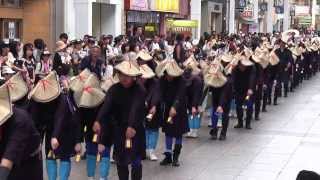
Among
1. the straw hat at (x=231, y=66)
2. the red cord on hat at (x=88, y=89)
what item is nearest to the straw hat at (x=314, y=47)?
the straw hat at (x=231, y=66)

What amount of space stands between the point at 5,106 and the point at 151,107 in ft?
16.6

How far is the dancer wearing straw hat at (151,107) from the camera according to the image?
33.0ft

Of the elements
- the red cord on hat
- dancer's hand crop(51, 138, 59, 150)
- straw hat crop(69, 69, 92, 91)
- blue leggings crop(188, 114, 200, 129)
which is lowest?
blue leggings crop(188, 114, 200, 129)

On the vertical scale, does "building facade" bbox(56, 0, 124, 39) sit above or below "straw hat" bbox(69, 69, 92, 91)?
above

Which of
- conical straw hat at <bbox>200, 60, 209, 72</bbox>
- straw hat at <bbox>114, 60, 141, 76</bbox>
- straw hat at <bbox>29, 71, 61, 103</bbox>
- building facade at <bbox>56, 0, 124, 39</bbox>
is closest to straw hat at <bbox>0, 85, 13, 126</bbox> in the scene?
straw hat at <bbox>29, 71, 61, 103</bbox>

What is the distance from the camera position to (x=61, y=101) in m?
7.62

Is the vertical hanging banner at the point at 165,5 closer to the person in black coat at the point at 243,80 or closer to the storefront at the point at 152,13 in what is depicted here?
the storefront at the point at 152,13

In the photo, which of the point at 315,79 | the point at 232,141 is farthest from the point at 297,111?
the point at 315,79

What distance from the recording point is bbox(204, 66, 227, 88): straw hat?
1295 centimetres

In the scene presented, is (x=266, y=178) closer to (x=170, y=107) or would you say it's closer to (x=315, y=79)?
(x=170, y=107)

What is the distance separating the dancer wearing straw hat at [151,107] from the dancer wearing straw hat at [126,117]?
2027mm

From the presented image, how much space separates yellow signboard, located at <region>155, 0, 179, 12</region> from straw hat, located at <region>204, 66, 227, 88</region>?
17.8 m

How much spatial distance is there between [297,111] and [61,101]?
11342 mm

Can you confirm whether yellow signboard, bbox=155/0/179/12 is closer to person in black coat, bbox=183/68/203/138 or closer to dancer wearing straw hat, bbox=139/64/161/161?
person in black coat, bbox=183/68/203/138
